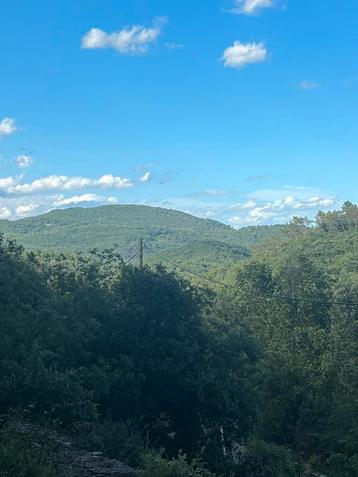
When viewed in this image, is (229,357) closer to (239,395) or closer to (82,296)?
(239,395)

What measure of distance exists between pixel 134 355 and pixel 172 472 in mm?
8341

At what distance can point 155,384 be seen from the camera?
18031 mm

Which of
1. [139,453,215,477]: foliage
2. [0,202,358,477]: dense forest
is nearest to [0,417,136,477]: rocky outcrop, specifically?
[0,202,358,477]: dense forest

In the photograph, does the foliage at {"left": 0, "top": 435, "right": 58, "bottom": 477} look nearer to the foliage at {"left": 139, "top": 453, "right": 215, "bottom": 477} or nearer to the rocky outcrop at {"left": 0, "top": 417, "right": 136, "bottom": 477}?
the rocky outcrop at {"left": 0, "top": 417, "right": 136, "bottom": 477}

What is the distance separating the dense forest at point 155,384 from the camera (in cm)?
1294

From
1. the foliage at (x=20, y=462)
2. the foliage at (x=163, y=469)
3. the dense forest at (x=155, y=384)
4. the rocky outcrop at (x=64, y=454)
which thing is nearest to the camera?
the foliage at (x=20, y=462)

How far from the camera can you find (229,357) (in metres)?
20.1

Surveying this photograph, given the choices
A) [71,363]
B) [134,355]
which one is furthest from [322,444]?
[71,363]

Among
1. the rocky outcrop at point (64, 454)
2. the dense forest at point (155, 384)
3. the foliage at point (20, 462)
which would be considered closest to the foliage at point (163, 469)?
the dense forest at point (155, 384)

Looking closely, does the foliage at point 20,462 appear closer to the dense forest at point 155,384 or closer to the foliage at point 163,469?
the dense forest at point 155,384

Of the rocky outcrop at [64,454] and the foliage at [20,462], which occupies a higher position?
the foliage at [20,462]

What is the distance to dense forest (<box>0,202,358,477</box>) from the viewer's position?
12938 mm

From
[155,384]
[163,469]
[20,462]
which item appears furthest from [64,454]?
[155,384]

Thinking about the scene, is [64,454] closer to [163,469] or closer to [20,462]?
[163,469]
